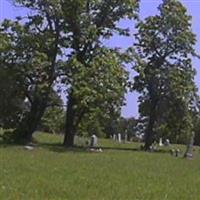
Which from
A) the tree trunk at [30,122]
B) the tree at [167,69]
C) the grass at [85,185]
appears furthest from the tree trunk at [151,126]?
the grass at [85,185]

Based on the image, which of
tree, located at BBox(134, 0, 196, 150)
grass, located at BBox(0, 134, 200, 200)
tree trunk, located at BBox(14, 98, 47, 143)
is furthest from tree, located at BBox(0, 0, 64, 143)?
grass, located at BBox(0, 134, 200, 200)

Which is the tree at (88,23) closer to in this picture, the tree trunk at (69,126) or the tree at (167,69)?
the tree trunk at (69,126)

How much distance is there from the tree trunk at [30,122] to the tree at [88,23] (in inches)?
77.9

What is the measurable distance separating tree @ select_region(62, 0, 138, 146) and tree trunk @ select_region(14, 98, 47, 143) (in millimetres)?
1978

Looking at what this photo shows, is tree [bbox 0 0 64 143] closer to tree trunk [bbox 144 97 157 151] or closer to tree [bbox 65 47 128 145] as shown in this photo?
tree [bbox 65 47 128 145]

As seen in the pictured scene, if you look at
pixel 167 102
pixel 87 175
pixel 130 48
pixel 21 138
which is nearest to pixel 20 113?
pixel 21 138

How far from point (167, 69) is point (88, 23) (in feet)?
40.4

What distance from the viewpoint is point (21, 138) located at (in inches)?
1714

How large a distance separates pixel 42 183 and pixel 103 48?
2772 centimetres

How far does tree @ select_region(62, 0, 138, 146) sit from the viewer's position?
44.0 meters

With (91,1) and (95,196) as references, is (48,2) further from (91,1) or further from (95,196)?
(95,196)

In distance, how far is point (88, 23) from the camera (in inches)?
1732

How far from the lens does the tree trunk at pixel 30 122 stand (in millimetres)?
43625

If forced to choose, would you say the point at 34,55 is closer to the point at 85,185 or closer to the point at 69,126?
the point at 69,126
